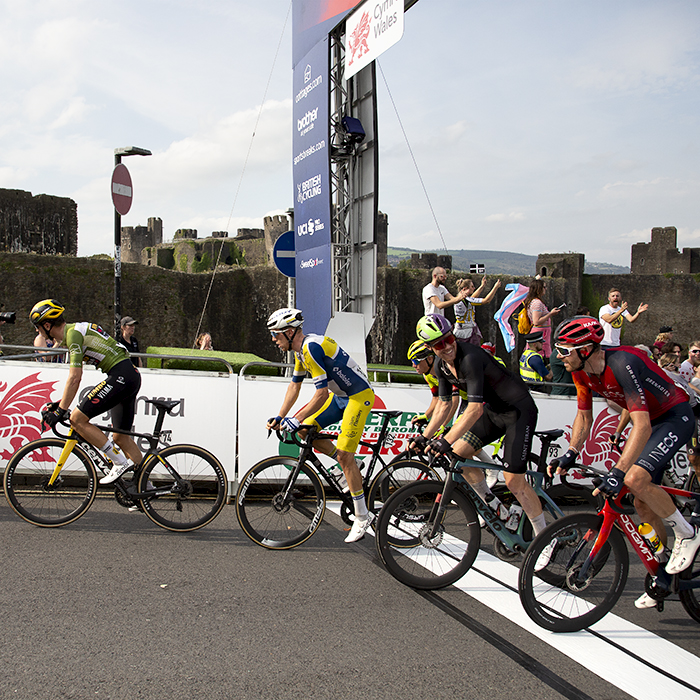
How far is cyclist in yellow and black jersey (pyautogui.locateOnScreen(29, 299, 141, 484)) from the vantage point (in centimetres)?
614

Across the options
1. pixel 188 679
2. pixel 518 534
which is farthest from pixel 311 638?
pixel 518 534

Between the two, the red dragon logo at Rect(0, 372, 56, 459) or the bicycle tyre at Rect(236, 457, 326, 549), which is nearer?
the bicycle tyre at Rect(236, 457, 326, 549)

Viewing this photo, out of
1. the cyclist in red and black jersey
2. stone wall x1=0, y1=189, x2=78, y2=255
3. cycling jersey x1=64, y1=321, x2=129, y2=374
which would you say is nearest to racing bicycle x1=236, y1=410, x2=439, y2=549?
cycling jersey x1=64, y1=321, x2=129, y2=374

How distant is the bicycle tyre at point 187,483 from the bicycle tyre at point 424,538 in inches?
79.6

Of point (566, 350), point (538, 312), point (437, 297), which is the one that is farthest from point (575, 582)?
point (538, 312)

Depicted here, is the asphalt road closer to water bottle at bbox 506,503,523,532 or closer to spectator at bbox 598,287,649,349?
water bottle at bbox 506,503,523,532

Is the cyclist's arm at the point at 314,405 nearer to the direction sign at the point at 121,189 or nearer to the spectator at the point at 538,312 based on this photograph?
the spectator at the point at 538,312

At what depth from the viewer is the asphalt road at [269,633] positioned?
11.3 ft

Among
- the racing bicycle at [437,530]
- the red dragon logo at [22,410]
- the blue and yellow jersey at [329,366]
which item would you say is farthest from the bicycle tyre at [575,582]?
the red dragon logo at [22,410]

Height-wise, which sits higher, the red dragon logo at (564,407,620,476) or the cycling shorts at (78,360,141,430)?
the cycling shorts at (78,360,141,430)

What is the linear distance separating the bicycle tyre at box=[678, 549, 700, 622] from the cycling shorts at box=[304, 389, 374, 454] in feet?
8.52

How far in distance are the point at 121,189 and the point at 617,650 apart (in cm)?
928

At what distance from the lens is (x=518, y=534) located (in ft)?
16.9

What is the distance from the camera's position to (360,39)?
27.0 ft
